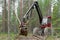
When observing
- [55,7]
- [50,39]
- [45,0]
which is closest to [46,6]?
[45,0]

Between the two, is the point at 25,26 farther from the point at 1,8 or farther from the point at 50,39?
the point at 1,8

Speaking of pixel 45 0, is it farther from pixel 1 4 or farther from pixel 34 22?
pixel 1 4

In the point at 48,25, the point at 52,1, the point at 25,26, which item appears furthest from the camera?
the point at 52,1

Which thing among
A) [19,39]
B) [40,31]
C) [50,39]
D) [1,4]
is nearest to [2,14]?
[1,4]

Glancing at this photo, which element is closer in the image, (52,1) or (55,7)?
(55,7)

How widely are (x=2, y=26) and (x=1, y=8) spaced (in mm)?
2072

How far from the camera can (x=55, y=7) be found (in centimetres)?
1595

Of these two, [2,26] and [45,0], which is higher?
[45,0]

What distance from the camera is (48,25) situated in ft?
37.8

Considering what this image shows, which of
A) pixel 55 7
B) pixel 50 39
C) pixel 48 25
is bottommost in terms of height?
pixel 50 39

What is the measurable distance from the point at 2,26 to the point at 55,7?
7392mm

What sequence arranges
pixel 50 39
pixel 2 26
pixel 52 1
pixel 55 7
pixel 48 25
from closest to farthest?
1. pixel 50 39
2. pixel 48 25
3. pixel 55 7
4. pixel 52 1
5. pixel 2 26

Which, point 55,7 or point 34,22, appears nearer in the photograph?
point 55,7

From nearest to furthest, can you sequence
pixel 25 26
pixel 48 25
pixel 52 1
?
pixel 25 26, pixel 48 25, pixel 52 1
